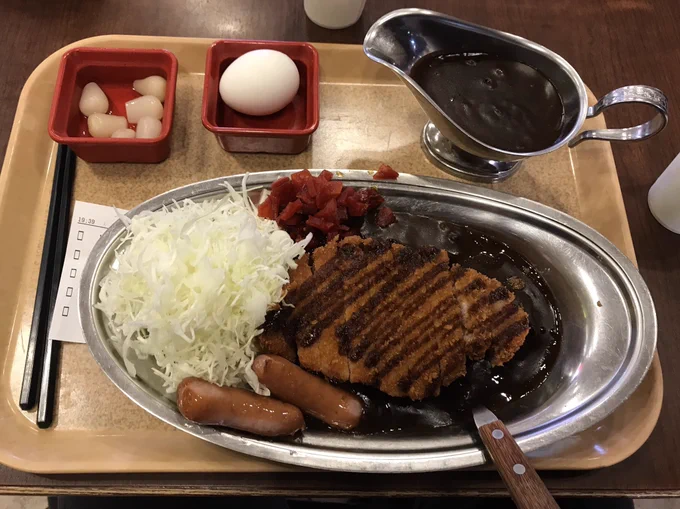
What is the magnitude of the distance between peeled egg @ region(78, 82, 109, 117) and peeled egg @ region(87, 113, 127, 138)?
51mm

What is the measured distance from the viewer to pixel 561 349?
6.49ft

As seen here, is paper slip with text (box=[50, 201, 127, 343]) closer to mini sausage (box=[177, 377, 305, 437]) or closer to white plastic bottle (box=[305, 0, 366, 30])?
mini sausage (box=[177, 377, 305, 437])

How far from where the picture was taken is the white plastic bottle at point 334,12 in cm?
253

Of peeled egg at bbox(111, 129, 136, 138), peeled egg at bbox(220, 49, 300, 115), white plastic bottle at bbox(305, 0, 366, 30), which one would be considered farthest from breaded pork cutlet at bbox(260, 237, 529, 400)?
white plastic bottle at bbox(305, 0, 366, 30)

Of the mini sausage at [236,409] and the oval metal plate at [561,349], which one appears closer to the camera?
the mini sausage at [236,409]

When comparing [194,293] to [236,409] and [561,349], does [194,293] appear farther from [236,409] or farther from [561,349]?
[561,349]

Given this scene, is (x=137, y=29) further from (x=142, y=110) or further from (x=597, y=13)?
(x=597, y=13)

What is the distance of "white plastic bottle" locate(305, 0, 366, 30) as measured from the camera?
253cm

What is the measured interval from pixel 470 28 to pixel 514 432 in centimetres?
175

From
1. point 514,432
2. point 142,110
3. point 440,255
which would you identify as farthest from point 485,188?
point 142,110

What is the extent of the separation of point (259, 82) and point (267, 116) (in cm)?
20

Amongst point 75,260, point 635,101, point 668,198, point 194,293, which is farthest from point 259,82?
point 668,198

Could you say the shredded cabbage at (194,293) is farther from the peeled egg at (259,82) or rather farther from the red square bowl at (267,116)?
the peeled egg at (259,82)

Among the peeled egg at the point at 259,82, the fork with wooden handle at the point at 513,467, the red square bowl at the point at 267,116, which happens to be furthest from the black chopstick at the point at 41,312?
the fork with wooden handle at the point at 513,467
